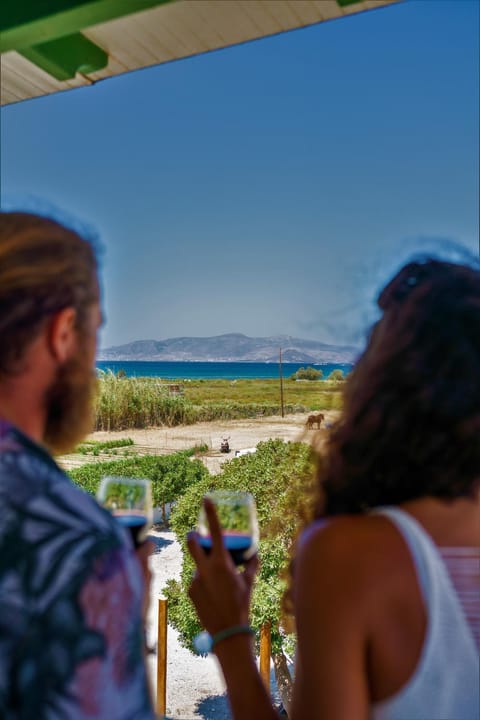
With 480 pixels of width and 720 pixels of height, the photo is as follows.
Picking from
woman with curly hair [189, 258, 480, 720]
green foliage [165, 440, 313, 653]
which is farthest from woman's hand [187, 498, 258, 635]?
green foliage [165, 440, 313, 653]

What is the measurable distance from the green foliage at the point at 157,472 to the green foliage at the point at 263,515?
6.40 feet

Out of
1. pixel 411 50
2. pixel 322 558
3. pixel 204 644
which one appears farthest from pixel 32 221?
pixel 411 50

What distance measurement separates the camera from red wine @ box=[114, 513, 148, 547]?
84 cm

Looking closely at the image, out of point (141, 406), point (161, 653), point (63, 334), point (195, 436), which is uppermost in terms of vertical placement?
point (141, 406)

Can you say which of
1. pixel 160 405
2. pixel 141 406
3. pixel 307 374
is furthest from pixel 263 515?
pixel 160 405

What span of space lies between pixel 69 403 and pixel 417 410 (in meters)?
0.31

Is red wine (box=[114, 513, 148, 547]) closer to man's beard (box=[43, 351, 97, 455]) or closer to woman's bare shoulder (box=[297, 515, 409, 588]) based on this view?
man's beard (box=[43, 351, 97, 455])

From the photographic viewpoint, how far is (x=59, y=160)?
39.1 metres

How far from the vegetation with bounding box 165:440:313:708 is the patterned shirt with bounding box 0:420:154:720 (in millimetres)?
3596

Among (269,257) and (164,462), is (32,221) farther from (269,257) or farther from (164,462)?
(269,257)

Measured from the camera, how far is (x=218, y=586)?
2.51ft

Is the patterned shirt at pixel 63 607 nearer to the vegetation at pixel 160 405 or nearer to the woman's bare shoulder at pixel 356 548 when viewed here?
the woman's bare shoulder at pixel 356 548

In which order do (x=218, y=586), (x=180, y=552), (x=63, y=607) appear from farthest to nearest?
(x=180, y=552) → (x=218, y=586) → (x=63, y=607)

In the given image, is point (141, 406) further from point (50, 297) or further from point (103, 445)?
point (50, 297)
